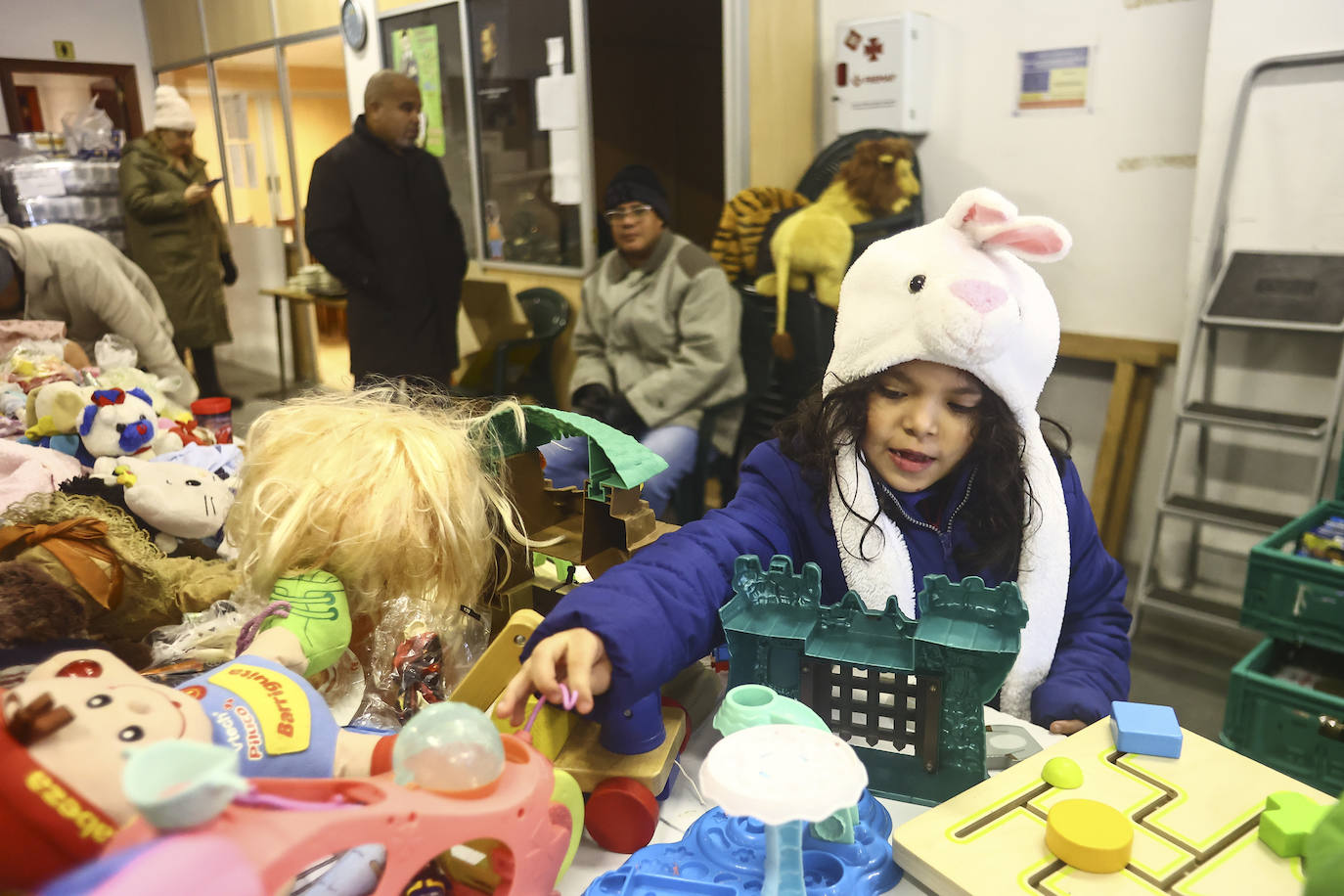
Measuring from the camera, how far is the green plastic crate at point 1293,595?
1.70 metres

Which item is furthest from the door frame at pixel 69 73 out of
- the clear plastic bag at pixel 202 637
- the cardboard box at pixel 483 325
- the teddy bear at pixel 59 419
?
the clear plastic bag at pixel 202 637

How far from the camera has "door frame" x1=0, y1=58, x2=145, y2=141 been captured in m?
6.05

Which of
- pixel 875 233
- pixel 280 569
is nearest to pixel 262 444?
pixel 280 569

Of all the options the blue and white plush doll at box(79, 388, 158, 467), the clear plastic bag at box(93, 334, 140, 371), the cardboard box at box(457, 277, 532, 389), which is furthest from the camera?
the cardboard box at box(457, 277, 532, 389)

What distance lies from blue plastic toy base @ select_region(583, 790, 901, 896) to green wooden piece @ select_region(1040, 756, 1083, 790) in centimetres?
14

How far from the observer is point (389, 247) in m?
3.09

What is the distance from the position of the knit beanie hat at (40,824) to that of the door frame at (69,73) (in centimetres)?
741

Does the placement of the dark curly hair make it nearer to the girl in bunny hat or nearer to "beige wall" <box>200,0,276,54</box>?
the girl in bunny hat

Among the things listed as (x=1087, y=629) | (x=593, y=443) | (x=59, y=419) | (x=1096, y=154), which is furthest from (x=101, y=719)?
(x=1096, y=154)

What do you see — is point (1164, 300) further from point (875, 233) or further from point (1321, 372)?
point (875, 233)

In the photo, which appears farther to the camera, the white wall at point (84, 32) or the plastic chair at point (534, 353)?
the white wall at point (84, 32)

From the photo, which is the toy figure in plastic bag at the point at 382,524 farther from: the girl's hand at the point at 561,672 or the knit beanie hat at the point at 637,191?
the knit beanie hat at the point at 637,191

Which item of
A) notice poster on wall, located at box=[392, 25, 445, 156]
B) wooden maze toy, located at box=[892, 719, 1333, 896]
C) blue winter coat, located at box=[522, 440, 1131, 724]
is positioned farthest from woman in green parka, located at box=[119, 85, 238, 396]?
wooden maze toy, located at box=[892, 719, 1333, 896]

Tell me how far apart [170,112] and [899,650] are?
4.55 meters
